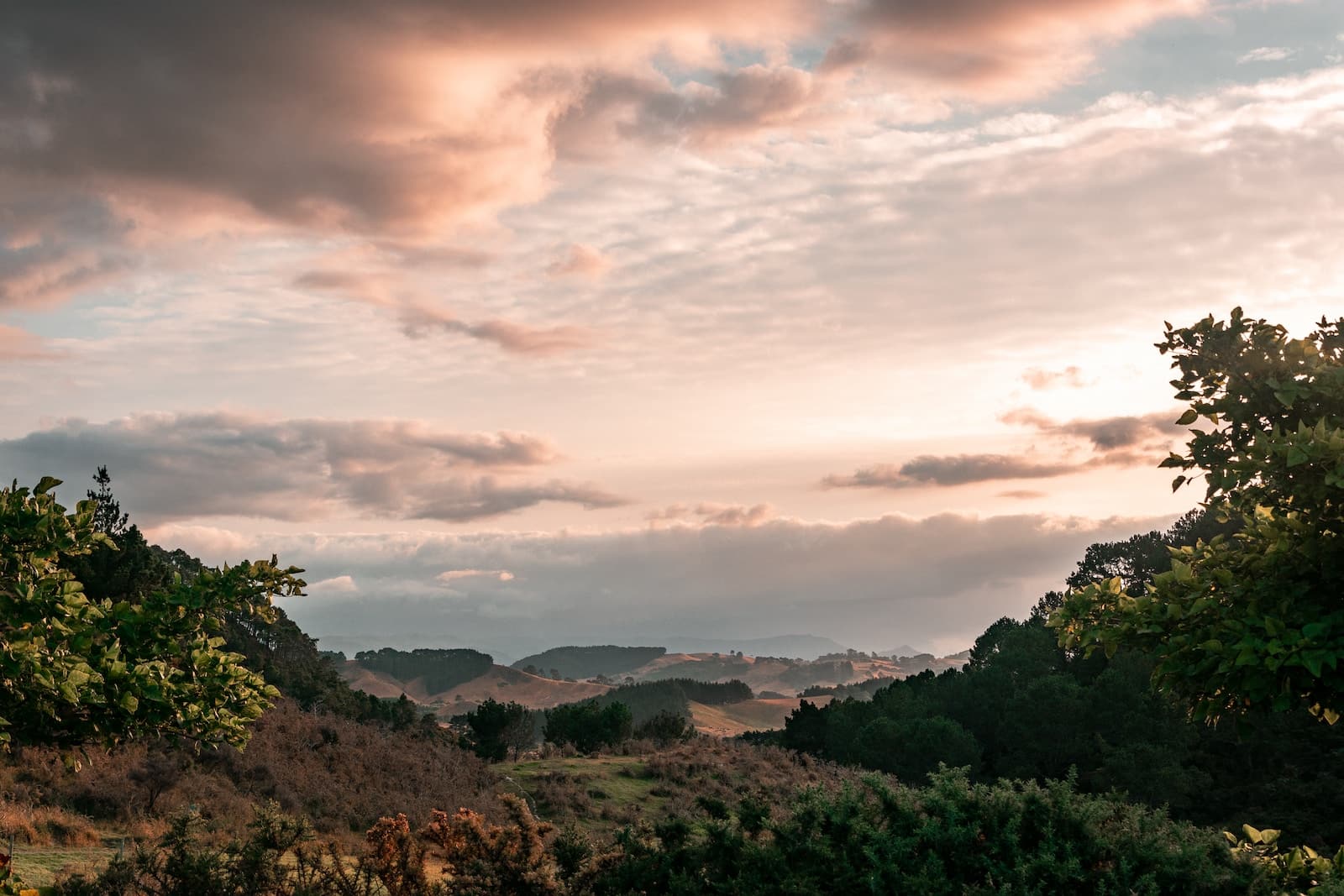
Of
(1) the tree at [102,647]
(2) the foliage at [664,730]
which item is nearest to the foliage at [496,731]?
(2) the foliage at [664,730]

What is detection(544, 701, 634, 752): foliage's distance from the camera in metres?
56.2

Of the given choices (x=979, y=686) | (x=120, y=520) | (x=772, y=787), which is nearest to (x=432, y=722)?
(x=120, y=520)

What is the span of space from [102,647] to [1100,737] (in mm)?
47664

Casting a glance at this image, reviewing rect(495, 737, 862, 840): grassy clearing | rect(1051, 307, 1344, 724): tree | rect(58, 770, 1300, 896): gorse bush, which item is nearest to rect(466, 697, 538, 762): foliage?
rect(495, 737, 862, 840): grassy clearing

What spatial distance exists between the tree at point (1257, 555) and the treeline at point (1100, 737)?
115 feet

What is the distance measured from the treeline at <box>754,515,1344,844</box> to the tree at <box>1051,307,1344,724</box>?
35.2 meters

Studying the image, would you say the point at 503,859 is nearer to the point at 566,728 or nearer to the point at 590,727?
the point at 590,727

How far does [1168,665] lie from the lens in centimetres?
909

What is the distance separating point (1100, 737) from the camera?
48.2 metres

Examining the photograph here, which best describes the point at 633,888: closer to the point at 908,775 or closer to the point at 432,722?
the point at 908,775

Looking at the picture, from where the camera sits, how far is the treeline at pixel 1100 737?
4472 centimetres

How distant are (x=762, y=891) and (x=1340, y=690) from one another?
726 centimetres

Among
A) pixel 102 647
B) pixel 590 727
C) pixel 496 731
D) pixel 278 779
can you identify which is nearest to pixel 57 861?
pixel 278 779

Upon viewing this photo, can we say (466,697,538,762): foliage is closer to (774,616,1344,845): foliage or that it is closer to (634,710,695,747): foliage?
(634,710,695,747): foliage
